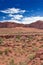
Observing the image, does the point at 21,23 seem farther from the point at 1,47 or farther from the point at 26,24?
the point at 1,47

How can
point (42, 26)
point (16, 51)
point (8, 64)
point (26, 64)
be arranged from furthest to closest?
point (42, 26)
point (16, 51)
point (8, 64)
point (26, 64)

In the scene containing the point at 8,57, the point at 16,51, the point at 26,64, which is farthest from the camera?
the point at 16,51

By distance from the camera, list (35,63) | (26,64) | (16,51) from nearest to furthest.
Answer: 1. (35,63)
2. (26,64)
3. (16,51)

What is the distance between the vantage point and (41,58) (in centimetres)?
1513

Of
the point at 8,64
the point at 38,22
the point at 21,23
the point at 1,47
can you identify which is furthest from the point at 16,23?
the point at 8,64

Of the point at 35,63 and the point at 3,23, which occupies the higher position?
the point at 3,23

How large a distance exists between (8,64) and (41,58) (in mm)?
3188

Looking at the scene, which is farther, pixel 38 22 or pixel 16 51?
pixel 38 22

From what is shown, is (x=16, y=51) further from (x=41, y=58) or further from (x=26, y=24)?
(x=26, y=24)

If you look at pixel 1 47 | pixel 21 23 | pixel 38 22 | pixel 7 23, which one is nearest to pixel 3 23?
pixel 7 23

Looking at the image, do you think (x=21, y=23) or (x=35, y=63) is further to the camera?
(x=21, y=23)

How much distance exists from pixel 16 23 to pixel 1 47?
272 ft

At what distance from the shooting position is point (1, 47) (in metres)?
23.6

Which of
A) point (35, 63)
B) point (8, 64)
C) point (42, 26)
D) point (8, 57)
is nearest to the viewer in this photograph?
point (35, 63)
